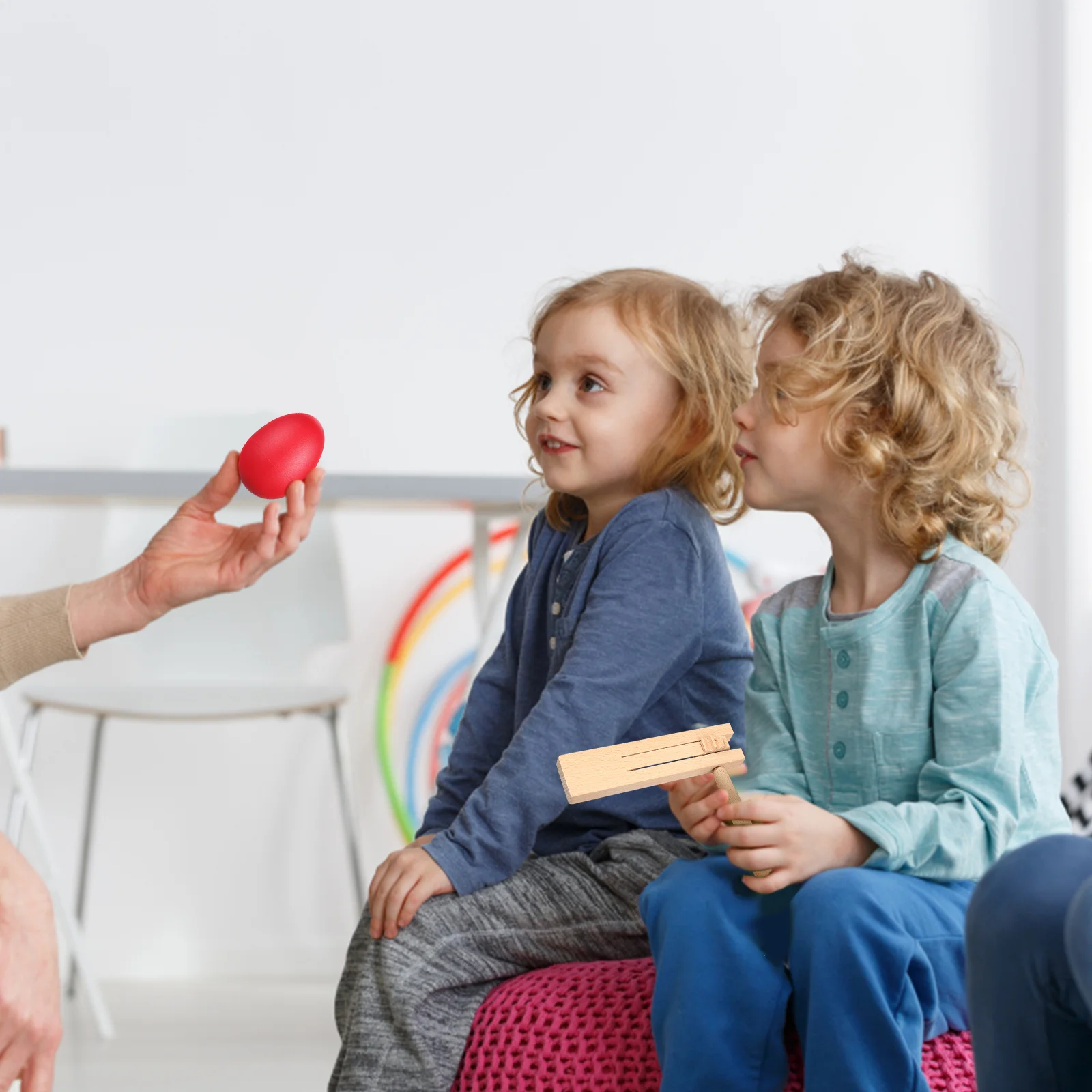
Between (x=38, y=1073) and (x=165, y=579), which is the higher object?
(x=165, y=579)

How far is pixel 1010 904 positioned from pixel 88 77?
242cm

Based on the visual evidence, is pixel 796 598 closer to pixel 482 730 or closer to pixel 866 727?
pixel 866 727

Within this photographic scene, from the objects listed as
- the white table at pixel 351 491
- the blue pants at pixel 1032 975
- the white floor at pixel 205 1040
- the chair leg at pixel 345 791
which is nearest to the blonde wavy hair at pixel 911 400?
the blue pants at pixel 1032 975

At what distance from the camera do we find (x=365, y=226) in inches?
102

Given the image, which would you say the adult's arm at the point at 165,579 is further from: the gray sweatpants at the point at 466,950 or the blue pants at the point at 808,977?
the blue pants at the point at 808,977

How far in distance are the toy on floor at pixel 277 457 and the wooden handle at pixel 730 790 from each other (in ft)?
1.61

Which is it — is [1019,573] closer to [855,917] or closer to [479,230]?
[479,230]

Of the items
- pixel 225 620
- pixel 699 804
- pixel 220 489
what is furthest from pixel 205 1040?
pixel 699 804

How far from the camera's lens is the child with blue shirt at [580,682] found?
0.96m

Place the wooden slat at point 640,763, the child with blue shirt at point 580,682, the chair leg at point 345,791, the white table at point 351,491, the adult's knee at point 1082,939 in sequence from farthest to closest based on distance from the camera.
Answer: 1. the chair leg at point 345,791
2. the white table at point 351,491
3. the child with blue shirt at point 580,682
4. the wooden slat at point 640,763
5. the adult's knee at point 1082,939

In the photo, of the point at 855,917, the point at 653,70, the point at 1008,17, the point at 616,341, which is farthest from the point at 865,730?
the point at 1008,17

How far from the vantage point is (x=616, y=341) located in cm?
121

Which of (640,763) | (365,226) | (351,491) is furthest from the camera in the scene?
(365,226)

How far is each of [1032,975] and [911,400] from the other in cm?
47
